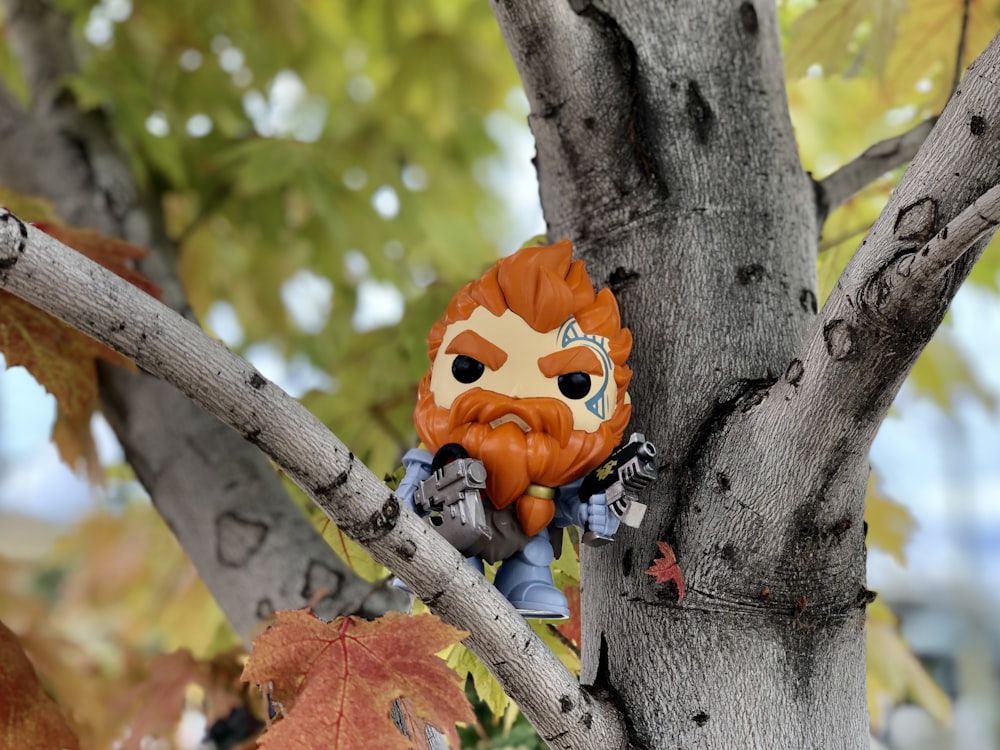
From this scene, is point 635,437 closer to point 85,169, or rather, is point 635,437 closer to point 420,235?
point 85,169

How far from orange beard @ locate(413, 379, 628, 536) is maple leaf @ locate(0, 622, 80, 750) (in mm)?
426

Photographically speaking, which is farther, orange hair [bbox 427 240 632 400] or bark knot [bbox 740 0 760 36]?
bark knot [bbox 740 0 760 36]

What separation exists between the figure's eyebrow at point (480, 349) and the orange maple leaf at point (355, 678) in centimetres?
18

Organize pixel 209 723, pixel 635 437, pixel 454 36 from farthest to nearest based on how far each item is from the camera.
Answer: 1. pixel 454 36
2. pixel 209 723
3. pixel 635 437

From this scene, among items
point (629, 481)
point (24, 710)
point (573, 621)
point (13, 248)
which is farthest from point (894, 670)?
point (13, 248)

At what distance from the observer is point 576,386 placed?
2.06 ft

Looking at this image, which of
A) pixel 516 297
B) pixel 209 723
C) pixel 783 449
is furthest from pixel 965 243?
pixel 209 723

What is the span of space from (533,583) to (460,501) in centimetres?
9

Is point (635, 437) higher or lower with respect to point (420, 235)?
lower

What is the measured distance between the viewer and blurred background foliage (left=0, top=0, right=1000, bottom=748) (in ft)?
3.50

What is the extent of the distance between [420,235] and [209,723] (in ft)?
3.35

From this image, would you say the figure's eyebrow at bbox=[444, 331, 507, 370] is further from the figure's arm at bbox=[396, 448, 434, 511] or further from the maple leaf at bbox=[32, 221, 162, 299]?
the maple leaf at bbox=[32, 221, 162, 299]

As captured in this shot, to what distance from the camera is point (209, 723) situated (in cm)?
107

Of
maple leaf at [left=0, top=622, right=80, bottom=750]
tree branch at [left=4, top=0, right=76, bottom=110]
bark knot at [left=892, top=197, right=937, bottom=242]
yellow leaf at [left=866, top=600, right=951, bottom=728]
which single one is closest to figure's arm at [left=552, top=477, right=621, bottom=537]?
bark knot at [left=892, top=197, right=937, bottom=242]
